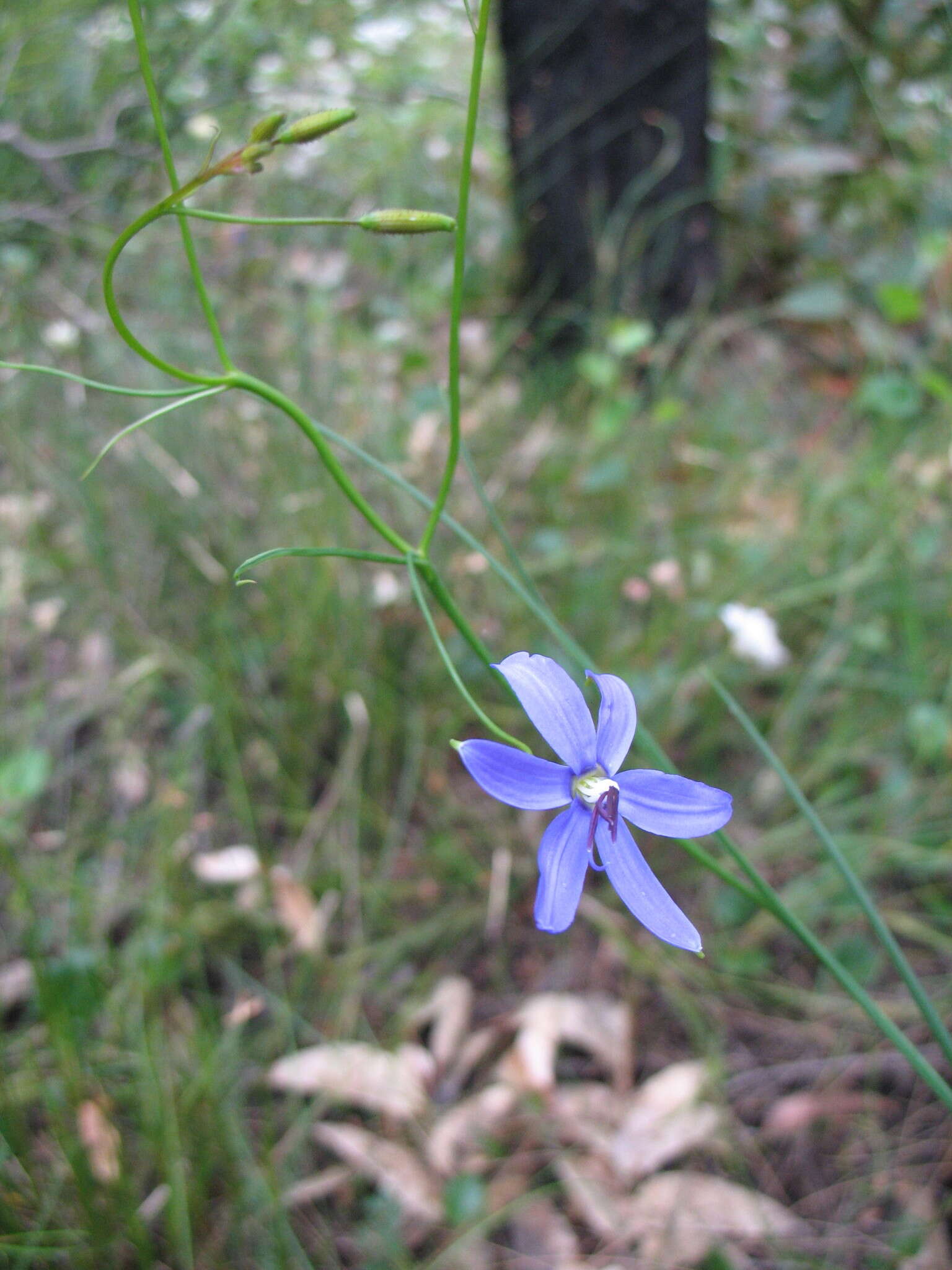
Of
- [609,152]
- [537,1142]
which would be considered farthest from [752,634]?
[609,152]

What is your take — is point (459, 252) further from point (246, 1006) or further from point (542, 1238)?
A: point (542, 1238)

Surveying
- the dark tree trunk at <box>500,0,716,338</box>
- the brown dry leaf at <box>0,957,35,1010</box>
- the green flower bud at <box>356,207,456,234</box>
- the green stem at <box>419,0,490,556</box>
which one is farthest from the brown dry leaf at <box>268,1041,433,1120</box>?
the dark tree trunk at <box>500,0,716,338</box>

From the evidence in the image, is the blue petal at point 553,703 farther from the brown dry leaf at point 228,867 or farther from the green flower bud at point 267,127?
the brown dry leaf at point 228,867

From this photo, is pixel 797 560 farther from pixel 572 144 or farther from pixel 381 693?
pixel 572 144

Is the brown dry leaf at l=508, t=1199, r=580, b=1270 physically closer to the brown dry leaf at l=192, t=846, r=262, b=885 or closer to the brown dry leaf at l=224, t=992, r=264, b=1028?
the brown dry leaf at l=224, t=992, r=264, b=1028

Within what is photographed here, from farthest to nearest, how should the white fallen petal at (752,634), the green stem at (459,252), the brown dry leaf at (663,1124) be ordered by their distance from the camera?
1. the white fallen petal at (752,634)
2. the brown dry leaf at (663,1124)
3. the green stem at (459,252)

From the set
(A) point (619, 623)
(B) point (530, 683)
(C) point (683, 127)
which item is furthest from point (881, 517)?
(B) point (530, 683)

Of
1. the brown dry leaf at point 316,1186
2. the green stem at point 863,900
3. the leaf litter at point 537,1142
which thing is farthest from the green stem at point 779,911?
the brown dry leaf at point 316,1186

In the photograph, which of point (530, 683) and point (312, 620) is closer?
point (530, 683)
